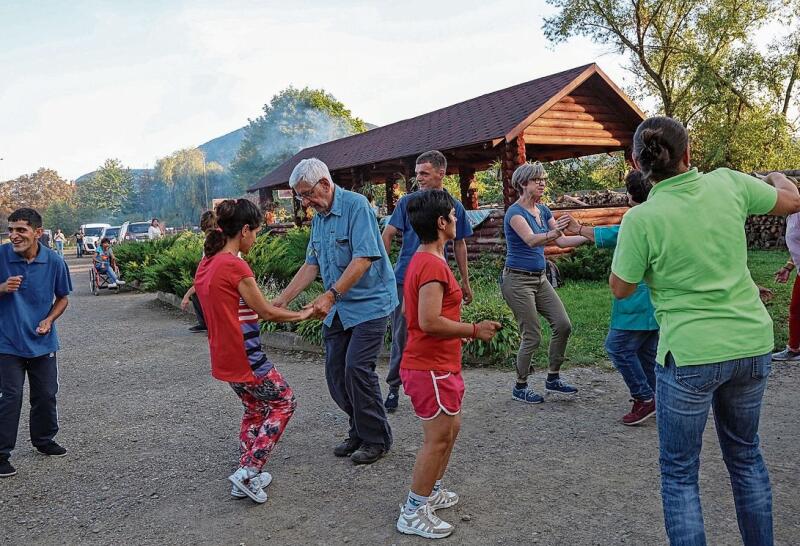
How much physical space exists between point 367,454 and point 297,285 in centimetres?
121

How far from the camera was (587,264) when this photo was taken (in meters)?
12.4

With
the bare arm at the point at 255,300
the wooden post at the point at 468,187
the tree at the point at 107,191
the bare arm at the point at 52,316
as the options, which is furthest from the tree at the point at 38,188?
the bare arm at the point at 255,300

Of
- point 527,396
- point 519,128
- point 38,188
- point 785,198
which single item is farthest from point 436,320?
point 38,188

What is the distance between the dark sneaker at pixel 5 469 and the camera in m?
4.38

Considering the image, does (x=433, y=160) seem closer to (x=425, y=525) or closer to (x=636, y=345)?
(x=636, y=345)

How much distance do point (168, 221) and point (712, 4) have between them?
7888 centimetres

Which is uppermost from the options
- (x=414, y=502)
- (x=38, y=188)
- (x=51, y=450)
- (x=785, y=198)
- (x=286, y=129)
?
(x=286, y=129)

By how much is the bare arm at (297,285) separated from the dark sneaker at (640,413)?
98.1 inches

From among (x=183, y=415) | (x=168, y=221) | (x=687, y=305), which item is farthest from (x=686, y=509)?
(x=168, y=221)

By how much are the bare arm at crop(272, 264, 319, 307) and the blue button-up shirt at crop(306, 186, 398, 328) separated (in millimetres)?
176

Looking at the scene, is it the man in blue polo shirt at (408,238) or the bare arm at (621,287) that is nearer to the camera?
the bare arm at (621,287)

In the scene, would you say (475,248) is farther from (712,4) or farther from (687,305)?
(712,4)

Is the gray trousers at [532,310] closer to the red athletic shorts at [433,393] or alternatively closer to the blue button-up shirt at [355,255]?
the blue button-up shirt at [355,255]

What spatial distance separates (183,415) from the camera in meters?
5.67
